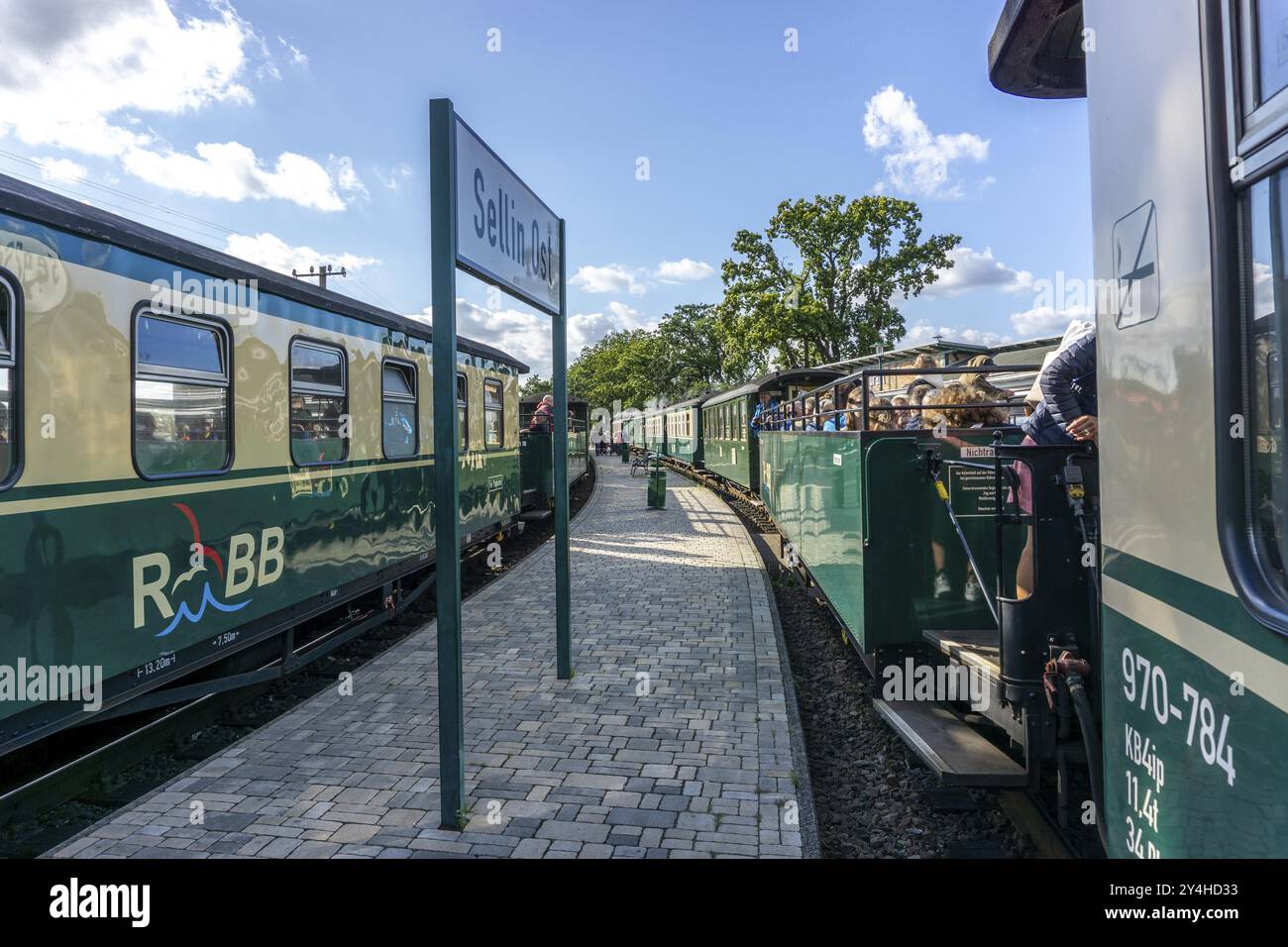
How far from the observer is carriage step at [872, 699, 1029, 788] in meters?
3.31

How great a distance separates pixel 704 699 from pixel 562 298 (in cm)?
308

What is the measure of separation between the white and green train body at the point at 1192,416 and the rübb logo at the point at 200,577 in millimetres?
4313

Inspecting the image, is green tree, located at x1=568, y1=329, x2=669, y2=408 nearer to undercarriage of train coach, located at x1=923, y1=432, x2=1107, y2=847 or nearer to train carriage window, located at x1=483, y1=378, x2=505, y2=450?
train carriage window, located at x1=483, y1=378, x2=505, y2=450

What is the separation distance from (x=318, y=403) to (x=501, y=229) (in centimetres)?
236

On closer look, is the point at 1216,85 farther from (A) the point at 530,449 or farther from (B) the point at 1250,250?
(A) the point at 530,449

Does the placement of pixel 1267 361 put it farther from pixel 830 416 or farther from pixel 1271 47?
pixel 830 416

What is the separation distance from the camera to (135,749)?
14.8 feet

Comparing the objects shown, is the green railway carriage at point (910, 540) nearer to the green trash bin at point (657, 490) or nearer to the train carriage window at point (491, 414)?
the train carriage window at point (491, 414)

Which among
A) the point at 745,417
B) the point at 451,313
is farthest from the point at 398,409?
the point at 745,417

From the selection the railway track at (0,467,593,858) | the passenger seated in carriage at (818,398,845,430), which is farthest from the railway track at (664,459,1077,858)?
the railway track at (0,467,593,858)

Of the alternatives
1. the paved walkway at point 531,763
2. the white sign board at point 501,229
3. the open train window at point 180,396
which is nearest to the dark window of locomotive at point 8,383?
the open train window at point 180,396

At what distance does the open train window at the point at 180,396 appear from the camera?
4203mm

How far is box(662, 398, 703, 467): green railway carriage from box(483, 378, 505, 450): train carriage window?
15.6m
